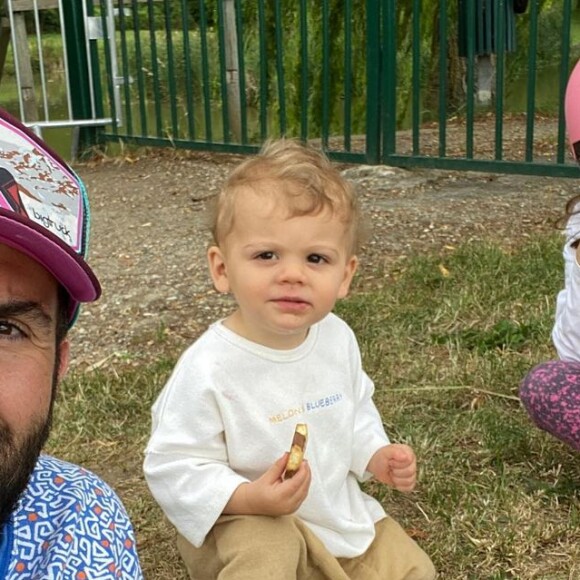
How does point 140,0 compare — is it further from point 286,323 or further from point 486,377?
point 286,323

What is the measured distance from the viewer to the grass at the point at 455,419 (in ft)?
8.13

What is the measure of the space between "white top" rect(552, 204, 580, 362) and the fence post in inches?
216

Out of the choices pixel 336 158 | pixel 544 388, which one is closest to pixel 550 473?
pixel 544 388

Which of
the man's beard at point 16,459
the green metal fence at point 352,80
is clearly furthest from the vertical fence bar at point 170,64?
the man's beard at point 16,459

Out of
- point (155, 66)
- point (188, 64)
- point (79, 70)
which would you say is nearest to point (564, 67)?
point (188, 64)

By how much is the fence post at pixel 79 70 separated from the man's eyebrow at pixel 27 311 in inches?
259

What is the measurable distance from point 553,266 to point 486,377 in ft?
3.89

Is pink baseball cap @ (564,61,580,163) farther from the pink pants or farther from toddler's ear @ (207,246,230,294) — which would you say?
toddler's ear @ (207,246,230,294)

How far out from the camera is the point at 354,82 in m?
7.45

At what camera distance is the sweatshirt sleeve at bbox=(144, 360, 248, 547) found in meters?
2.06

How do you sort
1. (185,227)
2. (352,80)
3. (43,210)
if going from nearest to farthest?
1. (43,210)
2. (185,227)
3. (352,80)

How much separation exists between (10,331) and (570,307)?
1.91 metres

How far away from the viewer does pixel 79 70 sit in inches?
303

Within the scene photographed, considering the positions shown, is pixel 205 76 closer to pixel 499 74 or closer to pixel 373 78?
pixel 373 78
